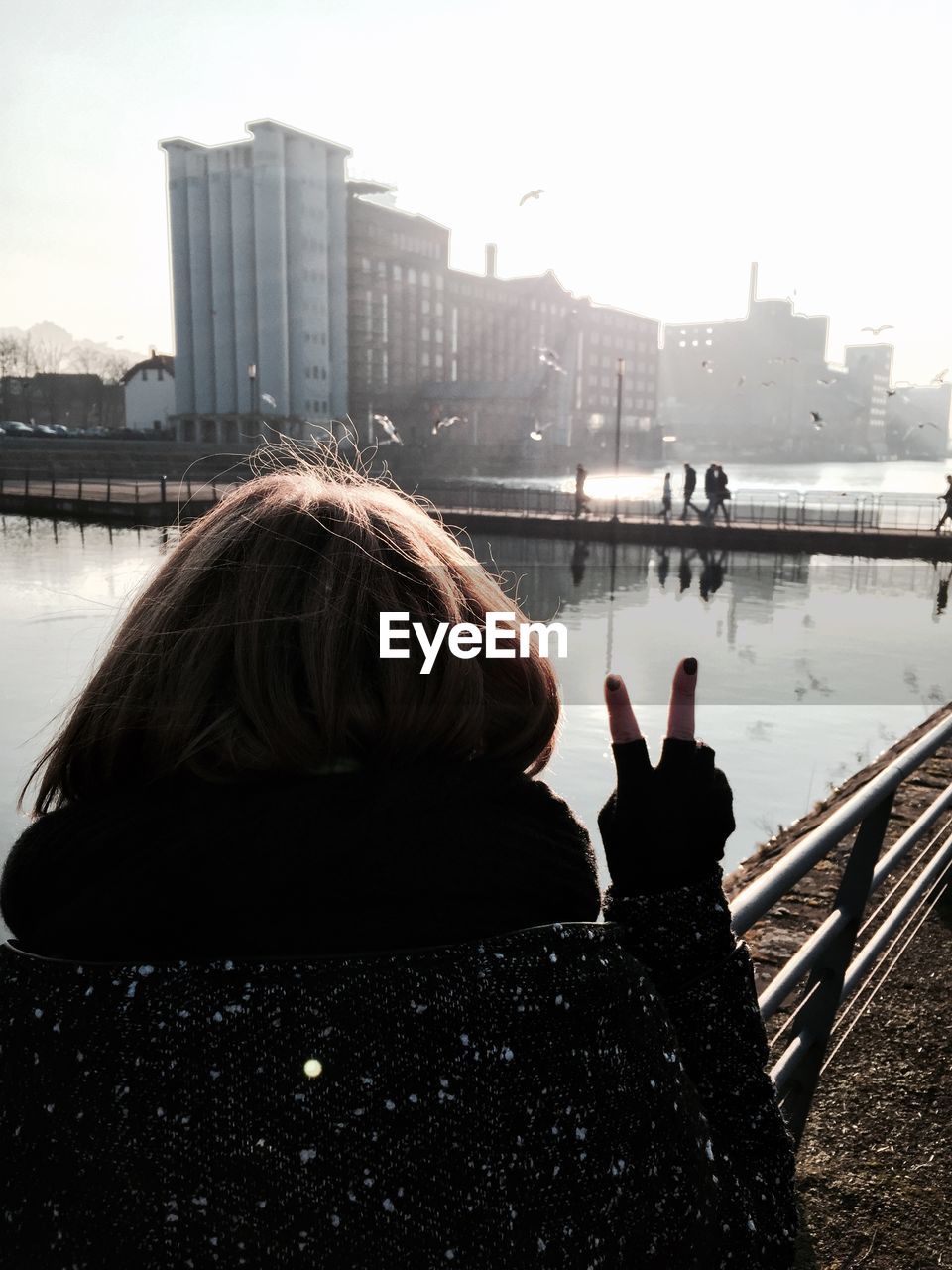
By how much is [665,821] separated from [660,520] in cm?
3038

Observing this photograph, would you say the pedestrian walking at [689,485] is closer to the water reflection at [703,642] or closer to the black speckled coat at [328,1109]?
the water reflection at [703,642]

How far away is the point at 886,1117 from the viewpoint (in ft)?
9.72

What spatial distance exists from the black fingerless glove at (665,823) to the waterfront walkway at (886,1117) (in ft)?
5.86

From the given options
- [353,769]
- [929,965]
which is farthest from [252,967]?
[929,965]

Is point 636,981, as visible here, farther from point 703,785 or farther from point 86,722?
point 86,722

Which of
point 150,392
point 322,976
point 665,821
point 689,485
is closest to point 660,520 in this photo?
point 689,485

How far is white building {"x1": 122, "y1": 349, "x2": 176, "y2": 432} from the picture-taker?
289ft

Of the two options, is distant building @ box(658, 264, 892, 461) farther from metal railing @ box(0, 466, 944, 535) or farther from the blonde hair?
the blonde hair

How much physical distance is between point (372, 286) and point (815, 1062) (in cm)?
9463

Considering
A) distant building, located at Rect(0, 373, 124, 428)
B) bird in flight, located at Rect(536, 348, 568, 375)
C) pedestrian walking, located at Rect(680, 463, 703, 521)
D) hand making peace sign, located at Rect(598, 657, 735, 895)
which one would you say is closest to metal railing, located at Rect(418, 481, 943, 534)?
pedestrian walking, located at Rect(680, 463, 703, 521)

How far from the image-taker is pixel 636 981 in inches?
A: 40.3

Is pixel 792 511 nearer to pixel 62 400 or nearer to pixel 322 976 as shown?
pixel 322 976

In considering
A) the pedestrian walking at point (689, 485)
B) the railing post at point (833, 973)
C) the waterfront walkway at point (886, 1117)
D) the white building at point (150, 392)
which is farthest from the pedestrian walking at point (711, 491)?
the white building at point (150, 392)

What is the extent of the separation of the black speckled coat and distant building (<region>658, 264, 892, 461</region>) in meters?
181
